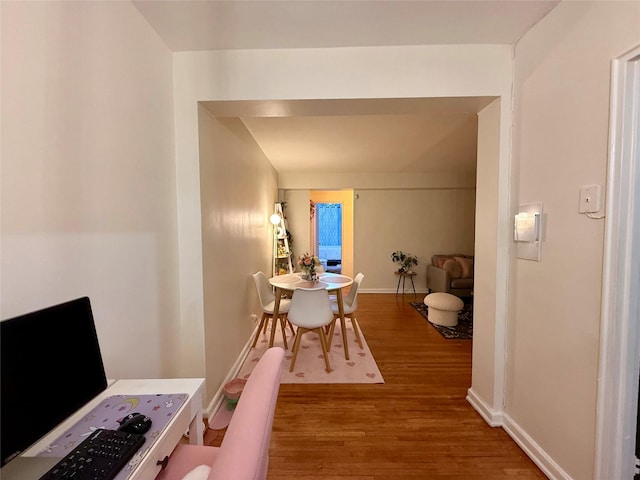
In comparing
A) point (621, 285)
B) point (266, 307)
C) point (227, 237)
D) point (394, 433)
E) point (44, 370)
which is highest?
point (227, 237)

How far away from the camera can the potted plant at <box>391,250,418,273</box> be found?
5.25m

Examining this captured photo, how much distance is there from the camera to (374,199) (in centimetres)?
536

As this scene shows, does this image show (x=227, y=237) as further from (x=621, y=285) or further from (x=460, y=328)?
(x=460, y=328)

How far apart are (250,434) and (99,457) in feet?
1.44

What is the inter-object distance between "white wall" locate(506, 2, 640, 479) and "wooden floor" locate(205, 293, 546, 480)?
266 millimetres

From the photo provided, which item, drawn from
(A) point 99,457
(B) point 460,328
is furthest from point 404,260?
(A) point 99,457

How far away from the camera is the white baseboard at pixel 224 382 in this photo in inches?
70.3

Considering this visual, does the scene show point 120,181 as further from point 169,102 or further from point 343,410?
point 343,410

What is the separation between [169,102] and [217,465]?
1.88m

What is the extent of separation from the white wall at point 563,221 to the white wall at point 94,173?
2164mm

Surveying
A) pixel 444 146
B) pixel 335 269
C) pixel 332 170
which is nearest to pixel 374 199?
pixel 332 170

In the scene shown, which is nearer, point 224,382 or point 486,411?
point 486,411

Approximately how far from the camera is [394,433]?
167 cm

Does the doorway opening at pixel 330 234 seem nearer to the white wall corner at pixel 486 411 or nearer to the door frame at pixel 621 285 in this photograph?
the white wall corner at pixel 486 411
